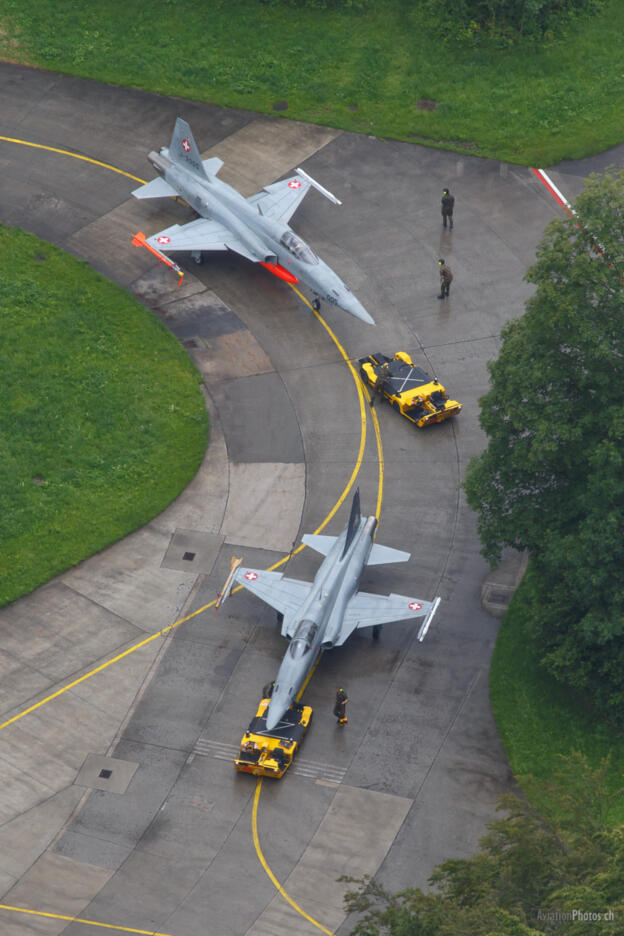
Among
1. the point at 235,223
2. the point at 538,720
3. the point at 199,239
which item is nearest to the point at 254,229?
the point at 235,223

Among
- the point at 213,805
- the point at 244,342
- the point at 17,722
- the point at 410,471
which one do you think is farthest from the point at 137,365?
the point at 213,805

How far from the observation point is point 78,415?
59.7m

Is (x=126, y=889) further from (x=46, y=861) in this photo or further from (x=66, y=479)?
(x=66, y=479)

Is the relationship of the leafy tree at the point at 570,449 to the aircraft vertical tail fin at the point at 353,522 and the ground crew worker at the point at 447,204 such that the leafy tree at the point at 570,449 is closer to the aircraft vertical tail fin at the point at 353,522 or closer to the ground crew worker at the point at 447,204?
the aircraft vertical tail fin at the point at 353,522

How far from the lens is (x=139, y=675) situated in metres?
49.5

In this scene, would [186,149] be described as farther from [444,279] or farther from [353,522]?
[353,522]

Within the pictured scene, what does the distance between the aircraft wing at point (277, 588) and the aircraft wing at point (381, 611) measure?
6.97ft

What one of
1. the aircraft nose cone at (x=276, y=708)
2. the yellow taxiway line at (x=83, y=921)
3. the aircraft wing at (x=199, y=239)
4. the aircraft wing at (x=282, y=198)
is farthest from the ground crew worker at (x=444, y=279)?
the yellow taxiway line at (x=83, y=921)

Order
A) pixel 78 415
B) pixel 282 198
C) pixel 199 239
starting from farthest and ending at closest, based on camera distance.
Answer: pixel 282 198 < pixel 199 239 < pixel 78 415

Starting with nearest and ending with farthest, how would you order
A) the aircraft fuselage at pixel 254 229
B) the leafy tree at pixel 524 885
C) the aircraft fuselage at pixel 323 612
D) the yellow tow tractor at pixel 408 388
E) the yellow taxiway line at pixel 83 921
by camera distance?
the leafy tree at pixel 524 885 < the yellow taxiway line at pixel 83 921 < the aircraft fuselage at pixel 323 612 < the yellow tow tractor at pixel 408 388 < the aircraft fuselage at pixel 254 229

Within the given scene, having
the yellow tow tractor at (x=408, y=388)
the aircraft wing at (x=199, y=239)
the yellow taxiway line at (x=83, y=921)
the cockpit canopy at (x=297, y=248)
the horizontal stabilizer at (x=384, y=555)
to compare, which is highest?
the cockpit canopy at (x=297, y=248)

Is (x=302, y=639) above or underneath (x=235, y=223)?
underneath

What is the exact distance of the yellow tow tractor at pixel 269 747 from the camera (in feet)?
149

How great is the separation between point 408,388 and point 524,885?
30.0 metres
